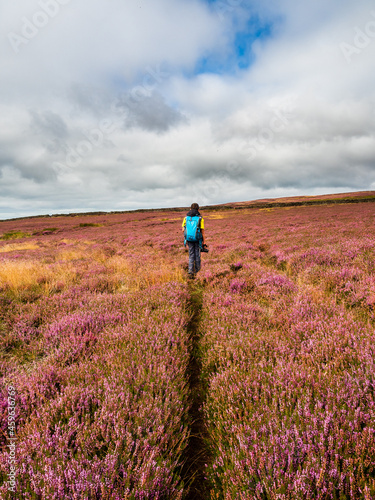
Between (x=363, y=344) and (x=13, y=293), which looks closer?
(x=363, y=344)

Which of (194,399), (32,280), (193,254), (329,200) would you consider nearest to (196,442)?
(194,399)

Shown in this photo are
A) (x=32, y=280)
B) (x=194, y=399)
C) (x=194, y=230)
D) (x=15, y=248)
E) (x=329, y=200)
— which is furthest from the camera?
(x=329, y=200)

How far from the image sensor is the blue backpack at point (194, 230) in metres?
7.89

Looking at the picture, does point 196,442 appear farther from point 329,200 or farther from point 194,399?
point 329,200

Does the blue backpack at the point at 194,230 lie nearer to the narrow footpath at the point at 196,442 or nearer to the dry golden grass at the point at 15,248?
the narrow footpath at the point at 196,442

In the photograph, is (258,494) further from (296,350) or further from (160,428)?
(296,350)

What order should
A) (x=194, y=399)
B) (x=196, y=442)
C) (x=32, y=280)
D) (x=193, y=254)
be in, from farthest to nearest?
(x=193, y=254), (x=32, y=280), (x=194, y=399), (x=196, y=442)

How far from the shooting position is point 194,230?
7.88 m

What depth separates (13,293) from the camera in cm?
574

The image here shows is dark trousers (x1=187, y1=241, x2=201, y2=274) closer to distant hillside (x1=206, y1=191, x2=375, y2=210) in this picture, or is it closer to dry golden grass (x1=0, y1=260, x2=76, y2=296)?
dry golden grass (x1=0, y1=260, x2=76, y2=296)

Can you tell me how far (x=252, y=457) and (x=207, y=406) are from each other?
0.81 m

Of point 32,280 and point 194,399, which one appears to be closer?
point 194,399

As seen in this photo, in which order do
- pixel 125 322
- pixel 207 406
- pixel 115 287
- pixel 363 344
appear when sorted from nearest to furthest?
pixel 207 406 < pixel 363 344 < pixel 125 322 < pixel 115 287

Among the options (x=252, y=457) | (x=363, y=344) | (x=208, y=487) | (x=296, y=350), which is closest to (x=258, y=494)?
(x=252, y=457)
